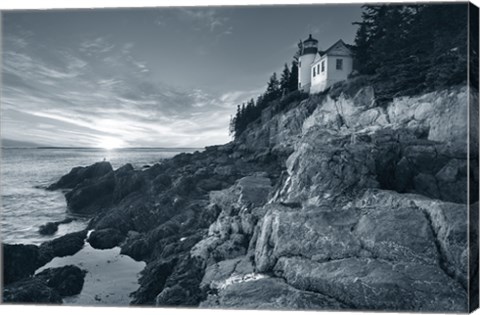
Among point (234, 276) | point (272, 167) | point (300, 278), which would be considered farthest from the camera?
point (272, 167)

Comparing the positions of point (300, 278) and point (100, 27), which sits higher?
point (100, 27)

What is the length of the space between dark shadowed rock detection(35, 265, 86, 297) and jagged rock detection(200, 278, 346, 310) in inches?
147

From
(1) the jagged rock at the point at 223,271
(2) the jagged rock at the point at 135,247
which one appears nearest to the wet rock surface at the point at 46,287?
(2) the jagged rock at the point at 135,247

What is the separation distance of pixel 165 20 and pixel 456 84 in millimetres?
7833

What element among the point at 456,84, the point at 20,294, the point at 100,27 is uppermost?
the point at 100,27

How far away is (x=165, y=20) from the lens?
10438 mm

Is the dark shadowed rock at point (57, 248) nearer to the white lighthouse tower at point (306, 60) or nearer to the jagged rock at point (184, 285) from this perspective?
the jagged rock at point (184, 285)

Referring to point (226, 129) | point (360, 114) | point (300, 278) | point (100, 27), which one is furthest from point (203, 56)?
point (300, 278)

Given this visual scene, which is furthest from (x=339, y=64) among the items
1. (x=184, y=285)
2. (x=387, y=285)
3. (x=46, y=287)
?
(x=46, y=287)

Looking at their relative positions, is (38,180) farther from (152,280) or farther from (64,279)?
(152,280)

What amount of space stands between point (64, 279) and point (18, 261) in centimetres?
141

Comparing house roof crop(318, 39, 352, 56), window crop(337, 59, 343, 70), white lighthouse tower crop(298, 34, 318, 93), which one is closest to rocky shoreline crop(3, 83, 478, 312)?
white lighthouse tower crop(298, 34, 318, 93)

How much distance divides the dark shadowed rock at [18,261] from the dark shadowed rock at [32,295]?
36cm

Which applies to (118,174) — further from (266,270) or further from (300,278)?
(300,278)
